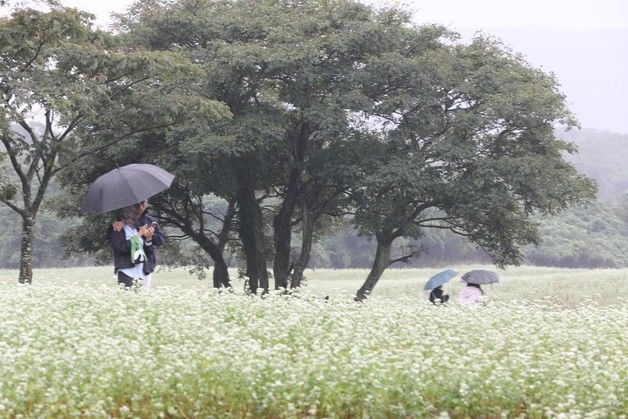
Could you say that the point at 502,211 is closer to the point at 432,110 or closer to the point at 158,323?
the point at 432,110

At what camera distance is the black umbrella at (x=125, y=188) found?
17.3 metres

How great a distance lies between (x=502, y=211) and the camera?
35656mm

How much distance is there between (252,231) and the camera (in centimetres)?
3819

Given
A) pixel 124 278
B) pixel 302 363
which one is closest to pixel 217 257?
pixel 124 278

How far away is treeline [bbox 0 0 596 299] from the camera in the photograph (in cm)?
3394

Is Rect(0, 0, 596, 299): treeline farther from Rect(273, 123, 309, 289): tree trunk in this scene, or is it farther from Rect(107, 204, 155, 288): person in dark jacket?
Rect(107, 204, 155, 288): person in dark jacket

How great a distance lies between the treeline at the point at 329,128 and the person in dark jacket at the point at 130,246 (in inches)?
539

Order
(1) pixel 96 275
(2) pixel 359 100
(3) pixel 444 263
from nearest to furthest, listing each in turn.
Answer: (2) pixel 359 100 → (1) pixel 96 275 → (3) pixel 444 263

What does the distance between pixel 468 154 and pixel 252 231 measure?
25.9ft

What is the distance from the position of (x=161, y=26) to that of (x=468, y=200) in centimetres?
1183

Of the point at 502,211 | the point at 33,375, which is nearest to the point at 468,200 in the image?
the point at 502,211

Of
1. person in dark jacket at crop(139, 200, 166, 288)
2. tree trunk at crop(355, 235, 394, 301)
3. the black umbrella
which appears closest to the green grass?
tree trunk at crop(355, 235, 394, 301)

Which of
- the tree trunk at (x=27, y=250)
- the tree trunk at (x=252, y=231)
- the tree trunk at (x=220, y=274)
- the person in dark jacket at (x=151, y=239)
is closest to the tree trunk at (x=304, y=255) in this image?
the tree trunk at (x=252, y=231)

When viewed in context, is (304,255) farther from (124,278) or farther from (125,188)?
(124,278)
